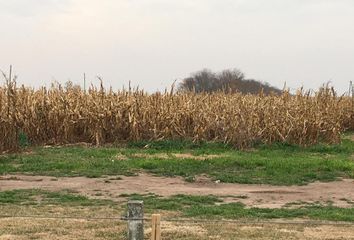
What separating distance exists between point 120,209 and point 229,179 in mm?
4479

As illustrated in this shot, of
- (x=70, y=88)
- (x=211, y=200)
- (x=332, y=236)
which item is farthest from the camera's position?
(x=70, y=88)

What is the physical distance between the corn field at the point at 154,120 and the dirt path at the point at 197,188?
6071mm

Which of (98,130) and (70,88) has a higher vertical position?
(70,88)

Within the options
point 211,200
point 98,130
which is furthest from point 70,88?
point 211,200

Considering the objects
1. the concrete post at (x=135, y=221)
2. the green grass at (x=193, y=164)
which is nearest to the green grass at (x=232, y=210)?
the green grass at (x=193, y=164)

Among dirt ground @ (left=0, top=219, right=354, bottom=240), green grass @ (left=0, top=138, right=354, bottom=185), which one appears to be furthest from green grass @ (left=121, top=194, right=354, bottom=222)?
green grass @ (left=0, top=138, right=354, bottom=185)

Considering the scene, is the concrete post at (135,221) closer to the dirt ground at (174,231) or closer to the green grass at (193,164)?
the dirt ground at (174,231)

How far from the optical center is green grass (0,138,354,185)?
15047mm

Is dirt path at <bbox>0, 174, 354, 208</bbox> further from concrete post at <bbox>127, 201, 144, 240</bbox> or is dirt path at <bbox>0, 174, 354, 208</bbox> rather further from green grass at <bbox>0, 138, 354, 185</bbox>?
concrete post at <bbox>127, 201, 144, 240</bbox>

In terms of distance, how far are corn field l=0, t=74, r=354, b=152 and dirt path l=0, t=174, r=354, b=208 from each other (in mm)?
6071

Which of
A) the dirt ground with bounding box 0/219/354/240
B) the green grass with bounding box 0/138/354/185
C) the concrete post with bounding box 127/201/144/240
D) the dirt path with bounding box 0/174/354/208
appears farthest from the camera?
the green grass with bounding box 0/138/354/185

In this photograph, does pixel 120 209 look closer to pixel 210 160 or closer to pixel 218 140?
pixel 210 160

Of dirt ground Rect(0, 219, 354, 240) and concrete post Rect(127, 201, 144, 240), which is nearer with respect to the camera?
concrete post Rect(127, 201, 144, 240)

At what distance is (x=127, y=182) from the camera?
14.0 meters
